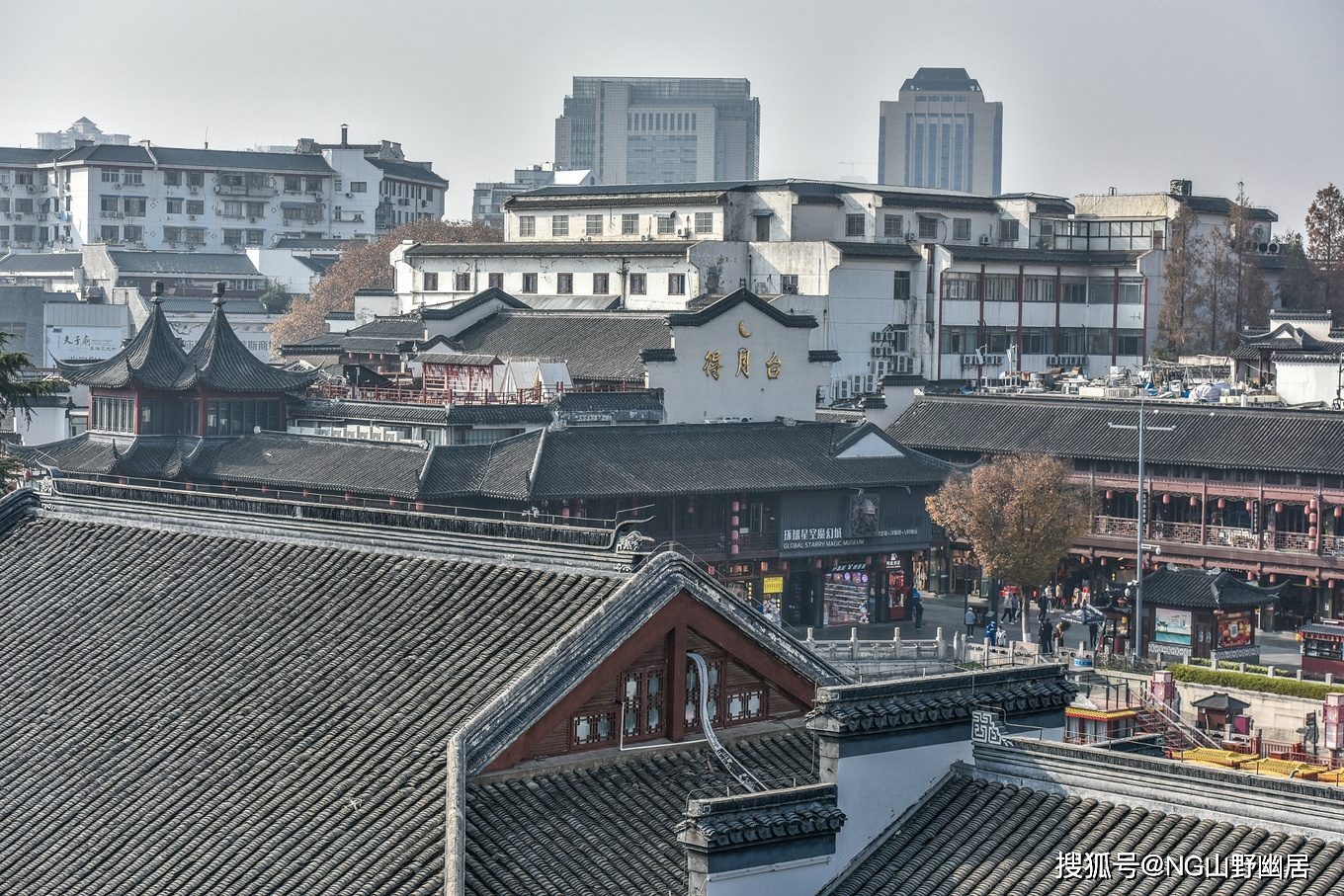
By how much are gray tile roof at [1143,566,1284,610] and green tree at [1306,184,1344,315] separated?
62.7m

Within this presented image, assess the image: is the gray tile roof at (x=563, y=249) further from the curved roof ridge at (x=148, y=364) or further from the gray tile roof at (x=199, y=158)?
the gray tile roof at (x=199, y=158)

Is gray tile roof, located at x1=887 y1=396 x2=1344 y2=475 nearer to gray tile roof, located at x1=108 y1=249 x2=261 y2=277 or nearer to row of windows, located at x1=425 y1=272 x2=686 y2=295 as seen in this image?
row of windows, located at x1=425 y1=272 x2=686 y2=295

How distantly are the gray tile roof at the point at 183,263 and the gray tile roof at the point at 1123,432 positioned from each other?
247 feet

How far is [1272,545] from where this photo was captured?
229ft

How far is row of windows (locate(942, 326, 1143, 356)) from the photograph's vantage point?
9762 cm

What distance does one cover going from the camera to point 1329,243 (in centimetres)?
11919

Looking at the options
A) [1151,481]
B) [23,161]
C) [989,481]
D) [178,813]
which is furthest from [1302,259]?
[178,813]

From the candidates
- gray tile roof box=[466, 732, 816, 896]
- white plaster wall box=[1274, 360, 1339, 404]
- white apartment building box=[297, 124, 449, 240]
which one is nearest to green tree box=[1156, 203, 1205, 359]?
white plaster wall box=[1274, 360, 1339, 404]

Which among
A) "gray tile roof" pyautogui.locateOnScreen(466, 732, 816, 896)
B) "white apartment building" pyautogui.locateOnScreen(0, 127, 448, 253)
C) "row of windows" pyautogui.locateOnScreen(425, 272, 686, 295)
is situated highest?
"white apartment building" pyautogui.locateOnScreen(0, 127, 448, 253)

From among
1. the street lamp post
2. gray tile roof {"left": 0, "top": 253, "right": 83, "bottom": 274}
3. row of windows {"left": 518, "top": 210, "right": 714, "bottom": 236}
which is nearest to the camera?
the street lamp post

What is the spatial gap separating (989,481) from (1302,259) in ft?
201

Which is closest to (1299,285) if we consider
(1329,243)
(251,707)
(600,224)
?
(1329,243)

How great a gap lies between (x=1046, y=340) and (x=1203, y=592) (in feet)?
148

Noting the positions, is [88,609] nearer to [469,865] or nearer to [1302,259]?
[469,865]
